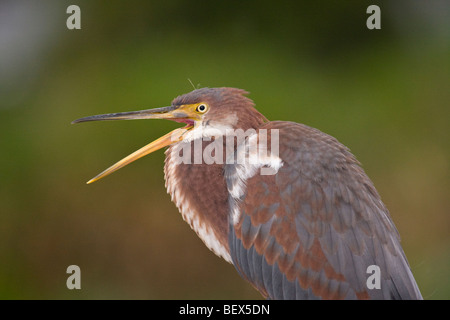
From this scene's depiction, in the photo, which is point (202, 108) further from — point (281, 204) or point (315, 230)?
point (315, 230)

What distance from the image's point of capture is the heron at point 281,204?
1.69m

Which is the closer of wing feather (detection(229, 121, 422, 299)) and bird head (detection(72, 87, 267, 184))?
wing feather (detection(229, 121, 422, 299))

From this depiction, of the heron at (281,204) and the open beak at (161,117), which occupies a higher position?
the open beak at (161,117)

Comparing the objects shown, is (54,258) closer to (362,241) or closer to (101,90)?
(101,90)

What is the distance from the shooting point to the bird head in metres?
1.90

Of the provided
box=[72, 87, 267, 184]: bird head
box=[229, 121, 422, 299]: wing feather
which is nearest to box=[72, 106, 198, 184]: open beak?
box=[72, 87, 267, 184]: bird head

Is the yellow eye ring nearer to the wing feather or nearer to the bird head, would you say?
the bird head

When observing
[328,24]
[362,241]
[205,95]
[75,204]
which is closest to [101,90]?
[75,204]

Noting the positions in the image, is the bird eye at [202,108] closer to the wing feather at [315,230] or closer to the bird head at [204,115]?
the bird head at [204,115]

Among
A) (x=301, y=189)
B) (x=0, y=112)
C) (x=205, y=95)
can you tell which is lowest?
(x=301, y=189)

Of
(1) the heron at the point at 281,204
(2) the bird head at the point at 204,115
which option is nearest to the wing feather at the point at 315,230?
(1) the heron at the point at 281,204

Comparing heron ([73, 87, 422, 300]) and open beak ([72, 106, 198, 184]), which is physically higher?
open beak ([72, 106, 198, 184])
